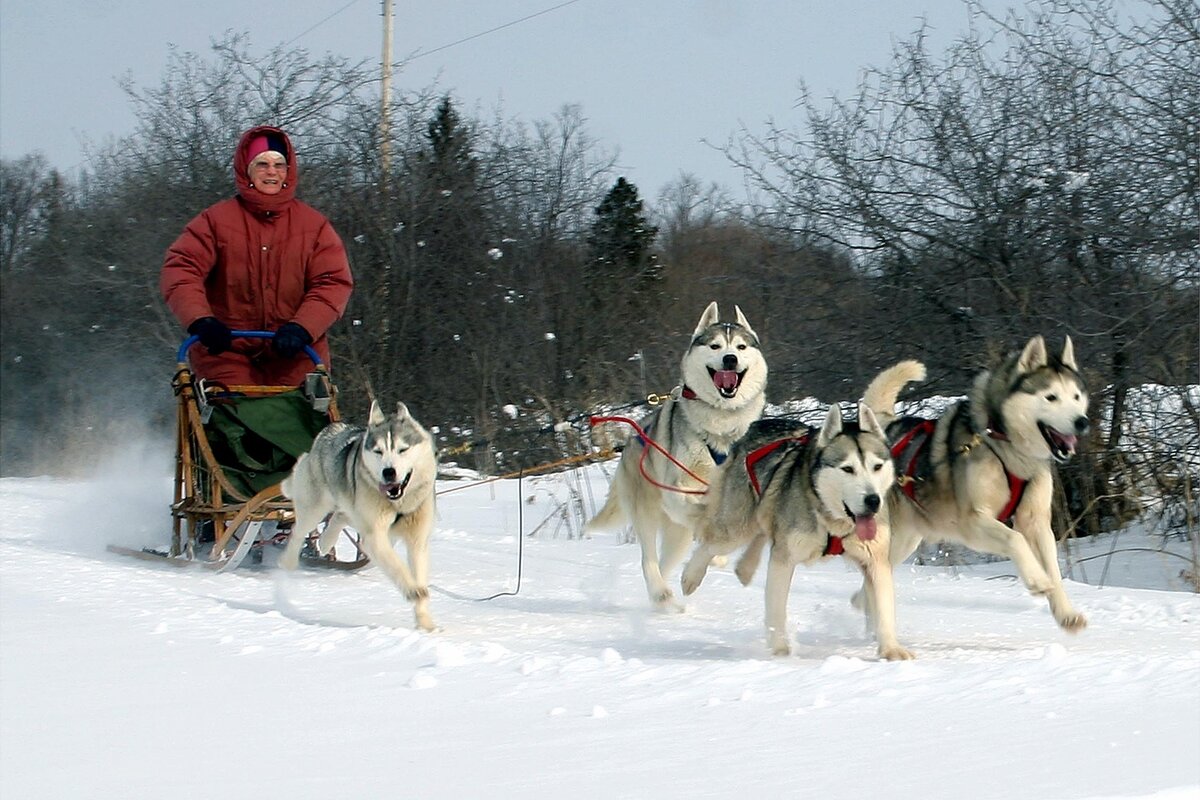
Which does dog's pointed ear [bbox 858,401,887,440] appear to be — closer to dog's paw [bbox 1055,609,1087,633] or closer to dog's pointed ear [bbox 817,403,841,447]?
dog's pointed ear [bbox 817,403,841,447]

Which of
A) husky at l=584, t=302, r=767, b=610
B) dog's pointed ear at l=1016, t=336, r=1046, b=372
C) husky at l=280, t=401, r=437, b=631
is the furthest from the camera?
husky at l=584, t=302, r=767, b=610

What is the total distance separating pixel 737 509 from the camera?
4.75 metres

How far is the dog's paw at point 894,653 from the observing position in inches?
154

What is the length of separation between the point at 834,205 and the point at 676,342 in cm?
510

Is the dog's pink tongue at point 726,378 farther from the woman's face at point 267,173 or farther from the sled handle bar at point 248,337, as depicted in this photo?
the woman's face at point 267,173

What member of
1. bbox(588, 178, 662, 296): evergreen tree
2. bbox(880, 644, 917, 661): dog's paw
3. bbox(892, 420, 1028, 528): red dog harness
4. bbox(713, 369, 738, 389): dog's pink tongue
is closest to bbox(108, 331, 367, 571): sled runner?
bbox(713, 369, 738, 389): dog's pink tongue

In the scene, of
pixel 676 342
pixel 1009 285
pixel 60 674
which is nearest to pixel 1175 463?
pixel 1009 285

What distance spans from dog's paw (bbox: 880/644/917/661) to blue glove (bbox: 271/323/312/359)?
10.8 ft

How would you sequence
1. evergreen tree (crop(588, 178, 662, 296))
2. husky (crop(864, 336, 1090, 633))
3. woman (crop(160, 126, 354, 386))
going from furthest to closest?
evergreen tree (crop(588, 178, 662, 296)) < woman (crop(160, 126, 354, 386)) < husky (crop(864, 336, 1090, 633))

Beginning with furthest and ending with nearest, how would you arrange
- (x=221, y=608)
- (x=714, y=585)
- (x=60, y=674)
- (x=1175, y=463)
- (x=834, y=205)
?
(x=834, y=205) → (x=1175, y=463) → (x=714, y=585) → (x=221, y=608) → (x=60, y=674)

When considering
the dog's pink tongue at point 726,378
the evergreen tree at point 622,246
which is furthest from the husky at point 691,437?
the evergreen tree at point 622,246

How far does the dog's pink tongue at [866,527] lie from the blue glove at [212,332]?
3.33 meters

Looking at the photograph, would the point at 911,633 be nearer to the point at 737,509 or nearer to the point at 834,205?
the point at 737,509

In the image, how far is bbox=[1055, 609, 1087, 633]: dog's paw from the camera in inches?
163
